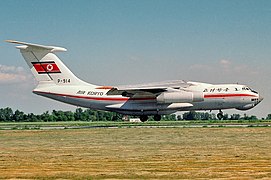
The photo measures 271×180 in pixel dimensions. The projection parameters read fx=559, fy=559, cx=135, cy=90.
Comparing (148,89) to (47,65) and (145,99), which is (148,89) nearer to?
(145,99)

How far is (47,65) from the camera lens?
56156 mm

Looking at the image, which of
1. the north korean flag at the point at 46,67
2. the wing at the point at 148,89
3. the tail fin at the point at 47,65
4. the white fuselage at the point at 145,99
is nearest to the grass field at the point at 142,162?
the wing at the point at 148,89

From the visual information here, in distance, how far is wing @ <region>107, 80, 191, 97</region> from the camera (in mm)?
55247

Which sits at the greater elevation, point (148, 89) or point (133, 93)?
point (148, 89)

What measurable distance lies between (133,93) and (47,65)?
9096 millimetres

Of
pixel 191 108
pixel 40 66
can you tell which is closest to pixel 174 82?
pixel 191 108

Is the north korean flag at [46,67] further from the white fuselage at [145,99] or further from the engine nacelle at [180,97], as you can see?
the engine nacelle at [180,97]

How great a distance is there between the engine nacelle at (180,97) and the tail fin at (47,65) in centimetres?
911

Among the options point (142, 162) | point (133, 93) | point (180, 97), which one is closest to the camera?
point (142, 162)

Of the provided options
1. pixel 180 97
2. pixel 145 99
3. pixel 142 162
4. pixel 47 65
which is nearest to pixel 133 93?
pixel 145 99

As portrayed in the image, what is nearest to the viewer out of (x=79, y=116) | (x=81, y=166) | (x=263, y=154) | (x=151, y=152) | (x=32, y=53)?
(x=81, y=166)

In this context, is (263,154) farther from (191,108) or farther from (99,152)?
(191,108)

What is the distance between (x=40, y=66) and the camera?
55.8 meters

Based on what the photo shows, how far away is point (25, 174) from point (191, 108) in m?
41.3
